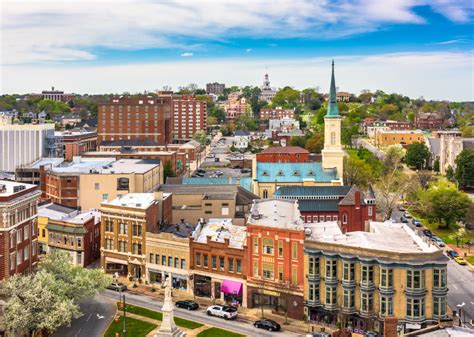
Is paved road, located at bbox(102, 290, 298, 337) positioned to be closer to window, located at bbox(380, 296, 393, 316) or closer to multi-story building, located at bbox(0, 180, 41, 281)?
window, located at bbox(380, 296, 393, 316)

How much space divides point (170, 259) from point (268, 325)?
16029 mm

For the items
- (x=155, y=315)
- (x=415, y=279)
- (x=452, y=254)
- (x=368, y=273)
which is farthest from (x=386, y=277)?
(x=452, y=254)

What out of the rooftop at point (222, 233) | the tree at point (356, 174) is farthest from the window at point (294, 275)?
the tree at point (356, 174)

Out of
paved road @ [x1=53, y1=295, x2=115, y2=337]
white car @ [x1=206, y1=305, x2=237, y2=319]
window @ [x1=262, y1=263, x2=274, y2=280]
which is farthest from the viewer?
window @ [x1=262, y1=263, x2=274, y2=280]

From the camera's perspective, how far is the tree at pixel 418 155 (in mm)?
171375

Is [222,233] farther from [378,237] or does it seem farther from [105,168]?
[105,168]

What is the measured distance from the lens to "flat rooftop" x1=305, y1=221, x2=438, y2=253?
184 feet

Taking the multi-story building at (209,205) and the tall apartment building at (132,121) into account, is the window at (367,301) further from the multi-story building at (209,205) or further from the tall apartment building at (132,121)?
the tall apartment building at (132,121)

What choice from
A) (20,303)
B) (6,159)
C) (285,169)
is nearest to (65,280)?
(20,303)

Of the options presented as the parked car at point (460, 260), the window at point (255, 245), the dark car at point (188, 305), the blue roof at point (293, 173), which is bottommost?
the dark car at point (188, 305)

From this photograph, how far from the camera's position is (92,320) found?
5791 cm

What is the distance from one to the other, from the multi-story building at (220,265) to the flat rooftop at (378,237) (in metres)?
7.74

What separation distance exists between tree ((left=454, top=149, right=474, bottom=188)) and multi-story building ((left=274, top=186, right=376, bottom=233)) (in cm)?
5811

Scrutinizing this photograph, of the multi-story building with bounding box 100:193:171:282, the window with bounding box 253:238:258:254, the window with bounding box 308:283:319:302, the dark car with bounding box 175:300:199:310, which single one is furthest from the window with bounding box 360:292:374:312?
the multi-story building with bounding box 100:193:171:282
